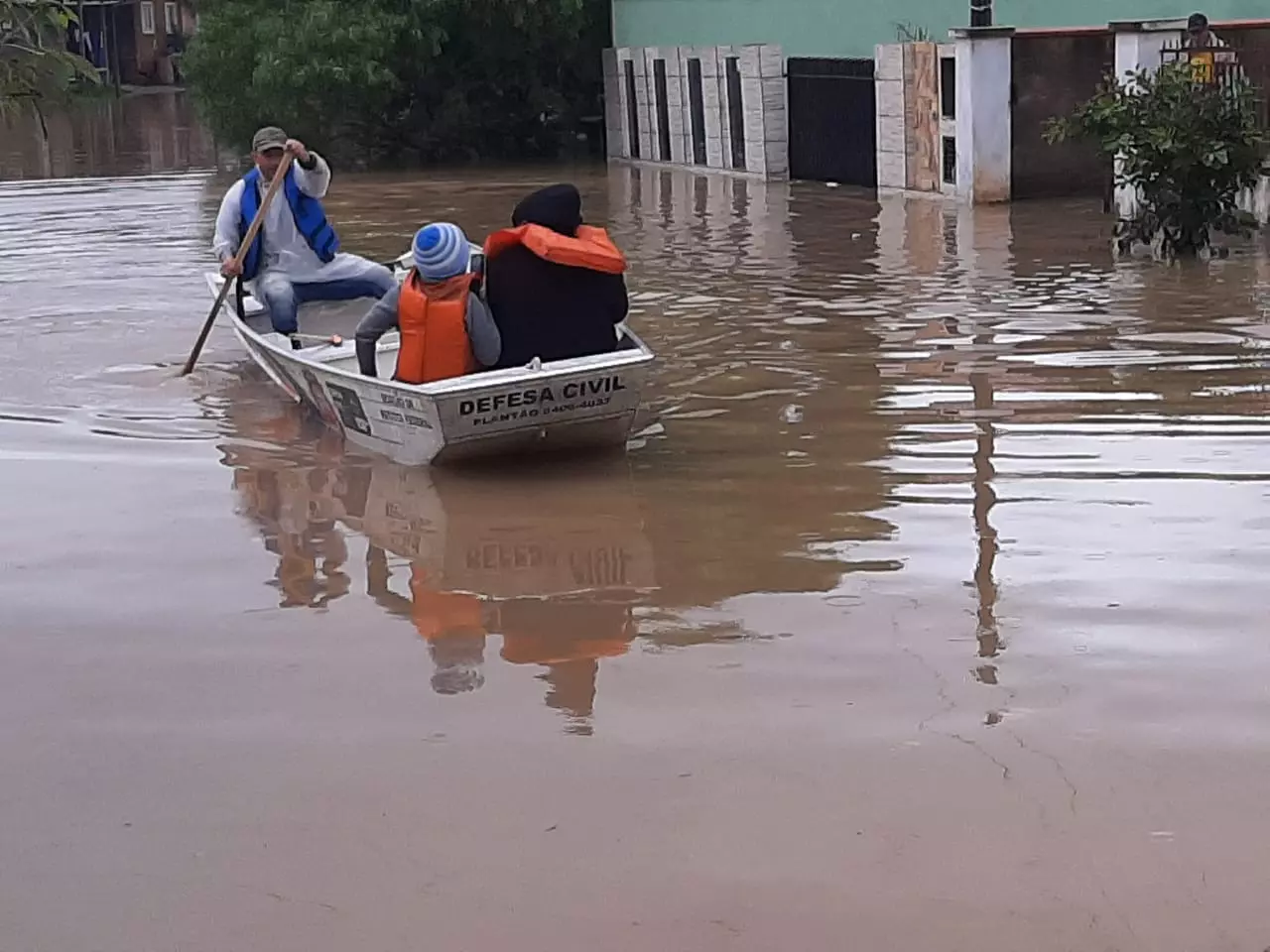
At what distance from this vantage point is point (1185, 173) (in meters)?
15.7

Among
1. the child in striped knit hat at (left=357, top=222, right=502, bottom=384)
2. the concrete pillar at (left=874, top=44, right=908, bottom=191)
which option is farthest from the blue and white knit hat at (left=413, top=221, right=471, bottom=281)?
the concrete pillar at (left=874, top=44, right=908, bottom=191)

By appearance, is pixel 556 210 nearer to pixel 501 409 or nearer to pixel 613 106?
pixel 501 409

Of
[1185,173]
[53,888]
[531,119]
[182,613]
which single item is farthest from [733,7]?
[53,888]

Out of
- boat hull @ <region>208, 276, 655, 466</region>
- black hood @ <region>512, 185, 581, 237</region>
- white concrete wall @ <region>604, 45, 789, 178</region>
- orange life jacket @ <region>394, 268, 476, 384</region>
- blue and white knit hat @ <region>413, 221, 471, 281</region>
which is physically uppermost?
white concrete wall @ <region>604, 45, 789, 178</region>

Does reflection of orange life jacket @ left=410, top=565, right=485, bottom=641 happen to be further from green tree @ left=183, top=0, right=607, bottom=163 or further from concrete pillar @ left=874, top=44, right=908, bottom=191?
green tree @ left=183, top=0, right=607, bottom=163

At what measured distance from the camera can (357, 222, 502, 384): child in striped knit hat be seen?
30.4 feet

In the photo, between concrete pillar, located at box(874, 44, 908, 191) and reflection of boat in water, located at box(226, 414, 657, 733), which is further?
concrete pillar, located at box(874, 44, 908, 191)

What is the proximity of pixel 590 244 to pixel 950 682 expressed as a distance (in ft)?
12.0

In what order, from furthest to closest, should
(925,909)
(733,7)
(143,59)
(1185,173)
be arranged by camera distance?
(143,59) → (733,7) → (1185,173) → (925,909)

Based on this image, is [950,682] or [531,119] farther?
[531,119]

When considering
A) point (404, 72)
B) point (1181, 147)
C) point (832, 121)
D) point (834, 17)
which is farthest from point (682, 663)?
point (404, 72)

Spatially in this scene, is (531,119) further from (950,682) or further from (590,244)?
(950,682)

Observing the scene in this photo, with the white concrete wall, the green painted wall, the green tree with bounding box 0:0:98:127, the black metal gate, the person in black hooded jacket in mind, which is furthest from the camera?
the white concrete wall

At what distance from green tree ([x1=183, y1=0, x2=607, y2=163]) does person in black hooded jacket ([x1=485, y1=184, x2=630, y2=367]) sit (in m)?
21.8
